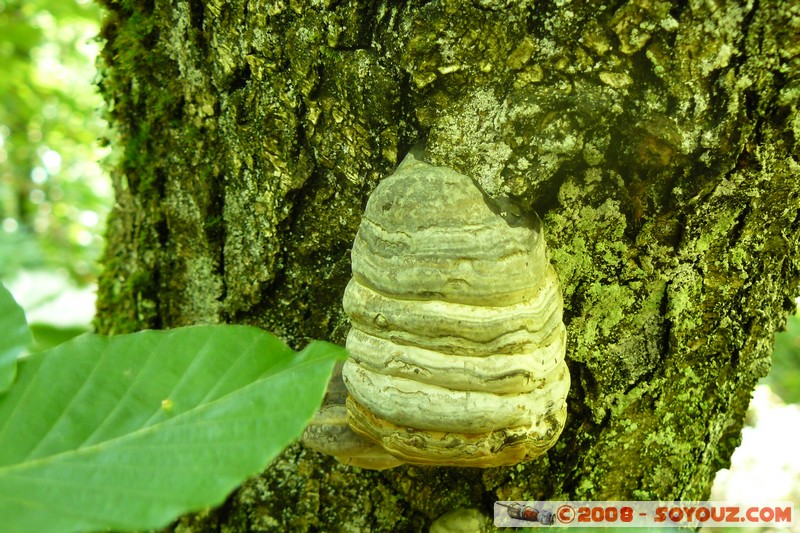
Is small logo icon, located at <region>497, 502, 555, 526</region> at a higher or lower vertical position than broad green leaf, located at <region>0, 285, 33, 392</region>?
lower

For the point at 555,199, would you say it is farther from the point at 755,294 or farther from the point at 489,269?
the point at 755,294

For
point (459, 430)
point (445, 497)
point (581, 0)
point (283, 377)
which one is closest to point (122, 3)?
point (581, 0)

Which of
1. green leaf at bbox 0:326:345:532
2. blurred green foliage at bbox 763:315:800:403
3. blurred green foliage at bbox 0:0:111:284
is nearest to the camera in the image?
green leaf at bbox 0:326:345:532

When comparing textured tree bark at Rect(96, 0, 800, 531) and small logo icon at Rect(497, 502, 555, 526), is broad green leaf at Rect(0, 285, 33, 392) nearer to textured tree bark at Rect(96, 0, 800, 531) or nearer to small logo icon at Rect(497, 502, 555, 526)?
textured tree bark at Rect(96, 0, 800, 531)

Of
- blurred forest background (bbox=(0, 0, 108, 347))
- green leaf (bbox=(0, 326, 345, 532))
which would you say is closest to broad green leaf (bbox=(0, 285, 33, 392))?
green leaf (bbox=(0, 326, 345, 532))

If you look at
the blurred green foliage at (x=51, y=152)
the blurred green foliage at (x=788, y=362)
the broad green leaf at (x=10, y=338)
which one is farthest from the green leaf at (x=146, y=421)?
the blurred green foliage at (x=51, y=152)

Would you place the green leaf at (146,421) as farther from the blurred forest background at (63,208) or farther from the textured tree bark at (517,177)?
the blurred forest background at (63,208)

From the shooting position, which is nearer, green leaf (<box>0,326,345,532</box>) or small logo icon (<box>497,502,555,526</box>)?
green leaf (<box>0,326,345,532</box>)
